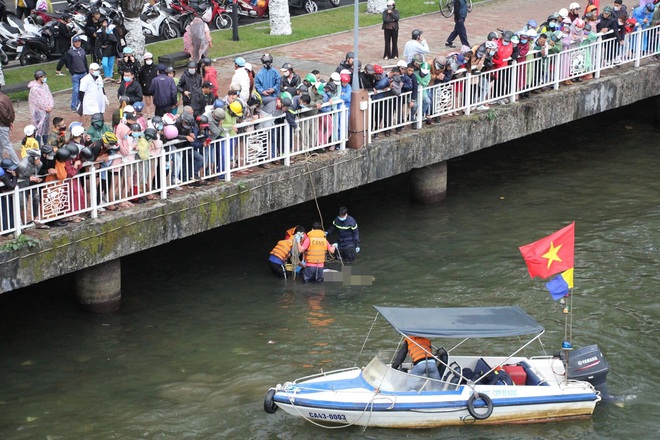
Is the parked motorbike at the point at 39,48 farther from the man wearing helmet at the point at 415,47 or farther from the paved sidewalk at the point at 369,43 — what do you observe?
the man wearing helmet at the point at 415,47

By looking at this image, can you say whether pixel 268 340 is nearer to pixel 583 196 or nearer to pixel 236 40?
pixel 583 196

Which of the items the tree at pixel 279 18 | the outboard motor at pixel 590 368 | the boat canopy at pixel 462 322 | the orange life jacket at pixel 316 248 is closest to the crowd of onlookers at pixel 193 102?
the orange life jacket at pixel 316 248

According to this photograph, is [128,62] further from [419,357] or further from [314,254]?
[419,357]

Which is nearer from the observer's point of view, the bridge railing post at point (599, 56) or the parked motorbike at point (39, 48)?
the bridge railing post at point (599, 56)

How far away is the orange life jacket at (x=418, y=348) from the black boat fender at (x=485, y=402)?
82 cm

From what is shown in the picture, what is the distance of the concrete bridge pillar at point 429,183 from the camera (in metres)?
24.1

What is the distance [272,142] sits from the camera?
818 inches

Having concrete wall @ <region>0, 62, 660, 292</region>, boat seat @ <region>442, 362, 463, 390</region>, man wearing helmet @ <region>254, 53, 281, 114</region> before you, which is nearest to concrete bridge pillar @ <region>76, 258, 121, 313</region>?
concrete wall @ <region>0, 62, 660, 292</region>

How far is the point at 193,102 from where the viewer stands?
2106cm

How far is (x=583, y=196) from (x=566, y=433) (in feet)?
29.9

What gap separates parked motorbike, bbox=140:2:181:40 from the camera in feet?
101

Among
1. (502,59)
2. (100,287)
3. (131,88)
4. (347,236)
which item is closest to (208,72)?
(131,88)

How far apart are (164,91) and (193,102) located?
1.86 ft

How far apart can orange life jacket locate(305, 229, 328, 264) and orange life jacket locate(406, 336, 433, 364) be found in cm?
415
